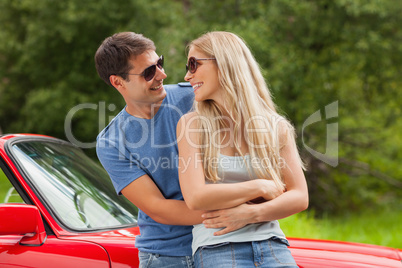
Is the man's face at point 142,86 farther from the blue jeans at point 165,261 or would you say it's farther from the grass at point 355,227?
the grass at point 355,227

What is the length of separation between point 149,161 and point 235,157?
0.48 metres

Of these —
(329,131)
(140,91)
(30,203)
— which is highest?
(140,91)

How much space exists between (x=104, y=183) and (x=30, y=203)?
2.10 feet

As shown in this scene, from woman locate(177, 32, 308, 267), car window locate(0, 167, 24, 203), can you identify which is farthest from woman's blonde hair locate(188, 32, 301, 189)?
car window locate(0, 167, 24, 203)

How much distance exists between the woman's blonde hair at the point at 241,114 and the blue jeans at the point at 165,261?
1.46 ft

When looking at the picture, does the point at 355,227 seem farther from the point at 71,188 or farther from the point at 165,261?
the point at 165,261

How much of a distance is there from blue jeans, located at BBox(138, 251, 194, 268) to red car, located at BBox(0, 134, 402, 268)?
14cm

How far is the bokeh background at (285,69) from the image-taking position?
1062cm

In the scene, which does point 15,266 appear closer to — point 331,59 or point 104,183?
point 104,183

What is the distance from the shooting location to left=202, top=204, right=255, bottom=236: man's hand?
2010 millimetres

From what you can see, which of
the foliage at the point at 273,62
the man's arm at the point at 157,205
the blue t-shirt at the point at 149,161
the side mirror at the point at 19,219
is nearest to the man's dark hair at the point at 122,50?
the blue t-shirt at the point at 149,161

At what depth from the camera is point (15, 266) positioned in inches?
94.8

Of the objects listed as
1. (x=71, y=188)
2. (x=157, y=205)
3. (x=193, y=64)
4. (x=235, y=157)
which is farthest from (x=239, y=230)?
(x=71, y=188)

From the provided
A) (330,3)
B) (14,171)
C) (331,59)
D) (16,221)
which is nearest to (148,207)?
(16,221)
